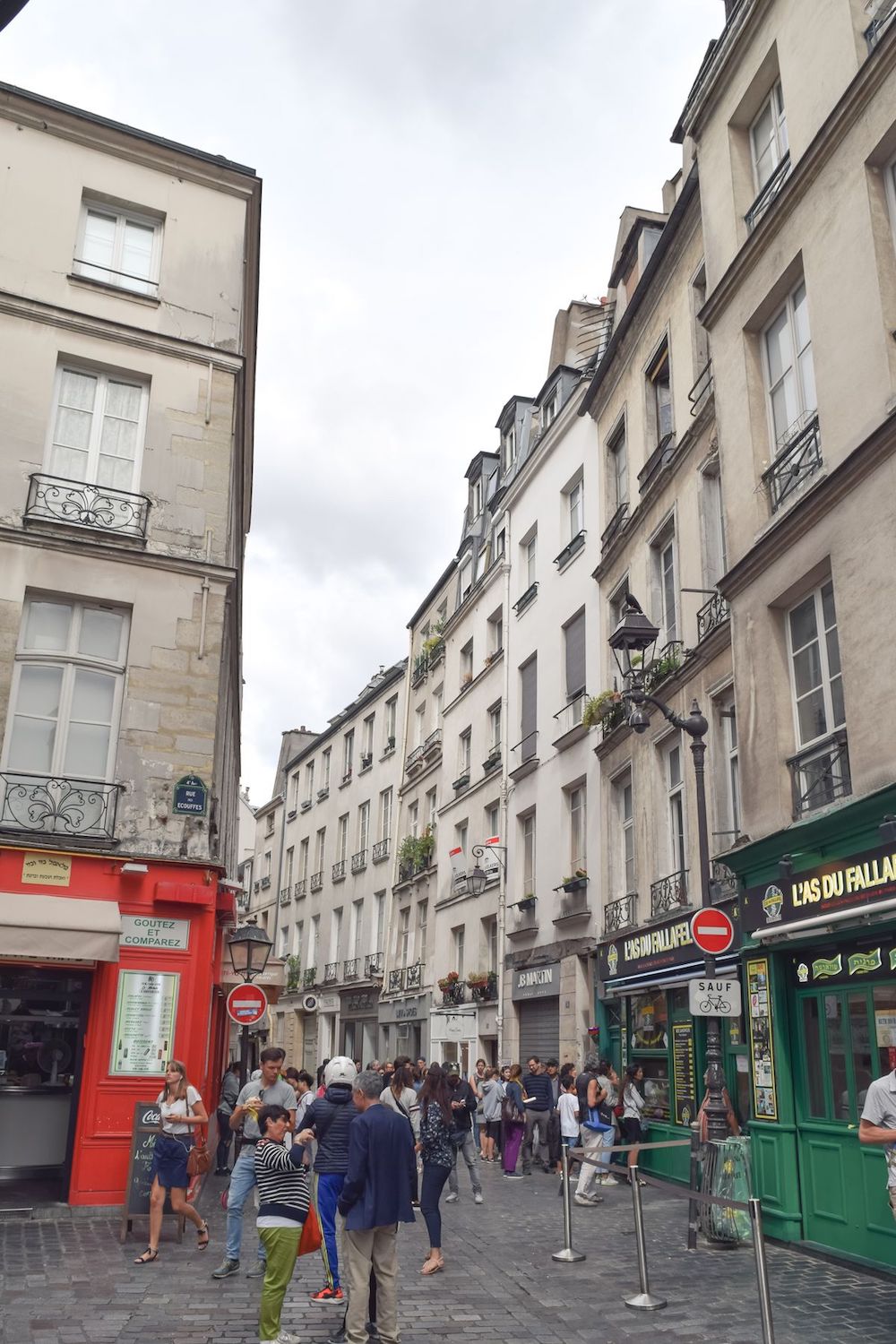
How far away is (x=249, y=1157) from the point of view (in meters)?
8.42

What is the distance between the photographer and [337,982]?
Result: 36000 millimetres

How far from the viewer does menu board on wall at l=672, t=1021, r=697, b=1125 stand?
45.9ft

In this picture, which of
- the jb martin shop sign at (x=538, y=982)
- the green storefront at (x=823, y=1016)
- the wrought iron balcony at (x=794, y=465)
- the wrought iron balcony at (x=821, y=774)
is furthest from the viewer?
the jb martin shop sign at (x=538, y=982)

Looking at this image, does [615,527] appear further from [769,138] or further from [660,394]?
[769,138]

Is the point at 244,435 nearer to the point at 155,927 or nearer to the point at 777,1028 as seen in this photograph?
the point at 155,927

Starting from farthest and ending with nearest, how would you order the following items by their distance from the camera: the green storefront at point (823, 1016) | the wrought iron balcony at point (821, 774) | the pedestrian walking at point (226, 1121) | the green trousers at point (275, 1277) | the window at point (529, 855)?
the window at point (529, 855)
the pedestrian walking at point (226, 1121)
the wrought iron balcony at point (821, 774)
the green storefront at point (823, 1016)
the green trousers at point (275, 1277)

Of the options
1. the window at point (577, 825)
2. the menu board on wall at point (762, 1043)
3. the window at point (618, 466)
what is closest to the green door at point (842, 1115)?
the menu board on wall at point (762, 1043)

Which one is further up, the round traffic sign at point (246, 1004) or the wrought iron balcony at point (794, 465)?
the wrought iron balcony at point (794, 465)

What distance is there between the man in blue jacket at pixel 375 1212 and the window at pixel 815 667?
18.8ft

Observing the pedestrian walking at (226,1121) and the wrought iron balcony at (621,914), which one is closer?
the pedestrian walking at (226,1121)

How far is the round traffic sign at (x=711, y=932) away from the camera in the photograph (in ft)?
32.9

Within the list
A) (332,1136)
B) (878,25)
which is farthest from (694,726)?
(878,25)

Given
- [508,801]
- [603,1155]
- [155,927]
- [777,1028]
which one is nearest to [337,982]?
[508,801]

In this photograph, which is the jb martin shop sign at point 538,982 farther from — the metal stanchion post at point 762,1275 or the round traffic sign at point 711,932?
the metal stanchion post at point 762,1275
